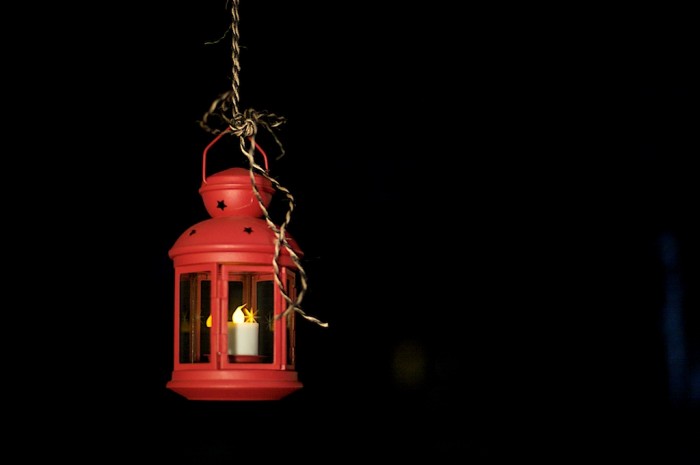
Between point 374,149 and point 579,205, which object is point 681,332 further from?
point 374,149

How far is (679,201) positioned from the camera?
4012mm

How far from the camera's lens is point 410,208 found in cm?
384

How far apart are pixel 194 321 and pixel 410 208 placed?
1373mm

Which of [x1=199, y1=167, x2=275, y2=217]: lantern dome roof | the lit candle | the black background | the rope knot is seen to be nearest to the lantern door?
the lit candle

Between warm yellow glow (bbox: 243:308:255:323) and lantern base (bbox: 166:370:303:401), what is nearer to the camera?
lantern base (bbox: 166:370:303:401)

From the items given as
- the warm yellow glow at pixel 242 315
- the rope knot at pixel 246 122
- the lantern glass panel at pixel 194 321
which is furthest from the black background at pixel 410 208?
the rope knot at pixel 246 122

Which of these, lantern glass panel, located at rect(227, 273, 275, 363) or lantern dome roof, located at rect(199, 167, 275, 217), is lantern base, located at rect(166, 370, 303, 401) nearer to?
lantern glass panel, located at rect(227, 273, 275, 363)

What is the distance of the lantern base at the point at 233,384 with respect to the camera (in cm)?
244

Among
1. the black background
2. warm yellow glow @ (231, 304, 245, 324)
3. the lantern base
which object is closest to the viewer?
the lantern base

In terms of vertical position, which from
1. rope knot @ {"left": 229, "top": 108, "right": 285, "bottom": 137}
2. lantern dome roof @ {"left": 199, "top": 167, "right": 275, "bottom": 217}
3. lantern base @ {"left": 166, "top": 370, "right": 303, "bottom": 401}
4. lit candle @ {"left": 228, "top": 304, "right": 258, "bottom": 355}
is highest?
rope knot @ {"left": 229, "top": 108, "right": 285, "bottom": 137}

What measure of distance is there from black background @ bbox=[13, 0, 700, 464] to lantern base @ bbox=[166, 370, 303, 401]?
41.1 inches

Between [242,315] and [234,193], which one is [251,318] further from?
[234,193]

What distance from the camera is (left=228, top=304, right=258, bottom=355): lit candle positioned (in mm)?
2516

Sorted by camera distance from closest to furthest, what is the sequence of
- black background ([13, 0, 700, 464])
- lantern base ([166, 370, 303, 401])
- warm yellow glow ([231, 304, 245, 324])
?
lantern base ([166, 370, 303, 401]) < warm yellow glow ([231, 304, 245, 324]) < black background ([13, 0, 700, 464])
